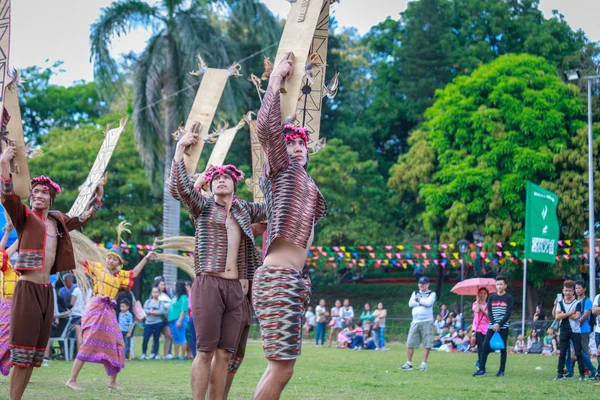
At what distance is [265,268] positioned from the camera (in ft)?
19.0

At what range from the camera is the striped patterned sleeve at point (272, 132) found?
572 cm

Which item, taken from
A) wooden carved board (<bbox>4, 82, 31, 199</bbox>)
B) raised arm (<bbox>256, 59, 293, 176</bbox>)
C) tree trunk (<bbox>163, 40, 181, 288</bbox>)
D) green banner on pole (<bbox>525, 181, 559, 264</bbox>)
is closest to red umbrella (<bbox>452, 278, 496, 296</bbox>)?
green banner on pole (<bbox>525, 181, 559, 264</bbox>)

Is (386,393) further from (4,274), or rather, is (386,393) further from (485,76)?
(485,76)

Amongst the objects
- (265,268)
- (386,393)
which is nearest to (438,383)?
(386,393)

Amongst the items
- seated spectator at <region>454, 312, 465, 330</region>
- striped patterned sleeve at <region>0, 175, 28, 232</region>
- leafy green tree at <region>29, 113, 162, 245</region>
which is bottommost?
seated spectator at <region>454, 312, 465, 330</region>

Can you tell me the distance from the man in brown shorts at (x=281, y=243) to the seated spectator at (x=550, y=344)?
18.5 metres

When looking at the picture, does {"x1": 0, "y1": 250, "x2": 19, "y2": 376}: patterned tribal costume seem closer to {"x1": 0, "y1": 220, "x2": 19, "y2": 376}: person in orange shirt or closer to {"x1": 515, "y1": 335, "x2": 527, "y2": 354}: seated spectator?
{"x1": 0, "y1": 220, "x2": 19, "y2": 376}: person in orange shirt

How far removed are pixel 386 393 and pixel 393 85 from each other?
3769 cm

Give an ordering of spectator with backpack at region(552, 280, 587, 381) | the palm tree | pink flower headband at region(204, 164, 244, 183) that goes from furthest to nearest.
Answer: the palm tree
spectator with backpack at region(552, 280, 587, 381)
pink flower headband at region(204, 164, 244, 183)

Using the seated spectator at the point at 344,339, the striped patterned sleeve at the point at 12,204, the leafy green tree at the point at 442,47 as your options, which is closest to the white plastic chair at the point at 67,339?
the seated spectator at the point at 344,339

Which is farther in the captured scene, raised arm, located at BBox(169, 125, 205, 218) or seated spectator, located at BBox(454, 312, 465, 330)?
seated spectator, located at BBox(454, 312, 465, 330)

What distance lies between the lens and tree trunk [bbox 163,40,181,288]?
99.5ft

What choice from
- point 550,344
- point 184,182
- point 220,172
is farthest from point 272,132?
point 550,344

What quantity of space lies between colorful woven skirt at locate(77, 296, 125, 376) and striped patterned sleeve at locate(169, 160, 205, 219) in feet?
13.5
